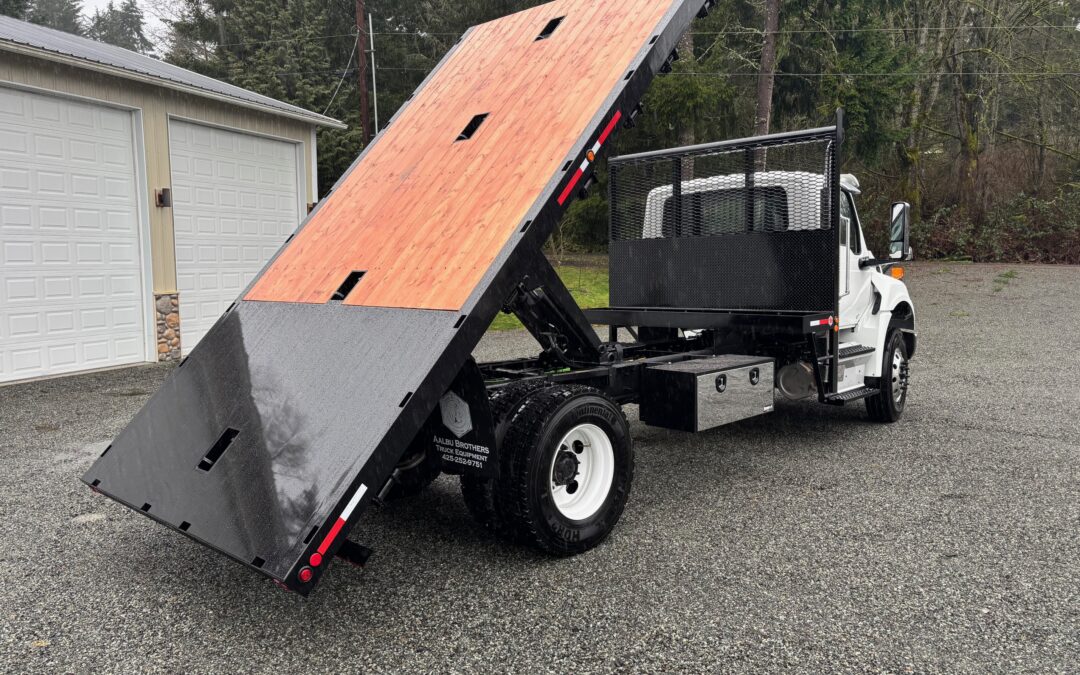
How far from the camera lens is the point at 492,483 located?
4.11 meters

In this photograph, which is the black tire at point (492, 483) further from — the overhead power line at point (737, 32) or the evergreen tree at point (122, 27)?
the evergreen tree at point (122, 27)

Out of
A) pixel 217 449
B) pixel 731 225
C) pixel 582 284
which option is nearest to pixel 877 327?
pixel 731 225

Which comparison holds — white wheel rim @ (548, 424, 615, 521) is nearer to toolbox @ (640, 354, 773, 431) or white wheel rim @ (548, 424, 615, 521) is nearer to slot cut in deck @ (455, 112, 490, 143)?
toolbox @ (640, 354, 773, 431)

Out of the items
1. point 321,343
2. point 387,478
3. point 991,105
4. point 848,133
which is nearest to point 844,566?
point 387,478

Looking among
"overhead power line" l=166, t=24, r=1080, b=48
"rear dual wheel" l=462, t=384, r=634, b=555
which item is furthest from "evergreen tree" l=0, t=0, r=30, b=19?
"rear dual wheel" l=462, t=384, r=634, b=555

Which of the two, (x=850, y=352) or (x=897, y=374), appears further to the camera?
(x=897, y=374)

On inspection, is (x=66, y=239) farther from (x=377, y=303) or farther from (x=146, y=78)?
(x=377, y=303)

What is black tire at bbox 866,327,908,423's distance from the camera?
23.1 feet

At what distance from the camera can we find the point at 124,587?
3893 millimetres

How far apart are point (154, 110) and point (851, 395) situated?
9.75m

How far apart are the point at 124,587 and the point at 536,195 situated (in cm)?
277

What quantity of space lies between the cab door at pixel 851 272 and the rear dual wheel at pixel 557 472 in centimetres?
324

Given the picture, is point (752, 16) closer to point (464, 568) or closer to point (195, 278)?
point (195, 278)

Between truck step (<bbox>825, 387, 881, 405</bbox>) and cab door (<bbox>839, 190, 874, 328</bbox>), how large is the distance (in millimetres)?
561
